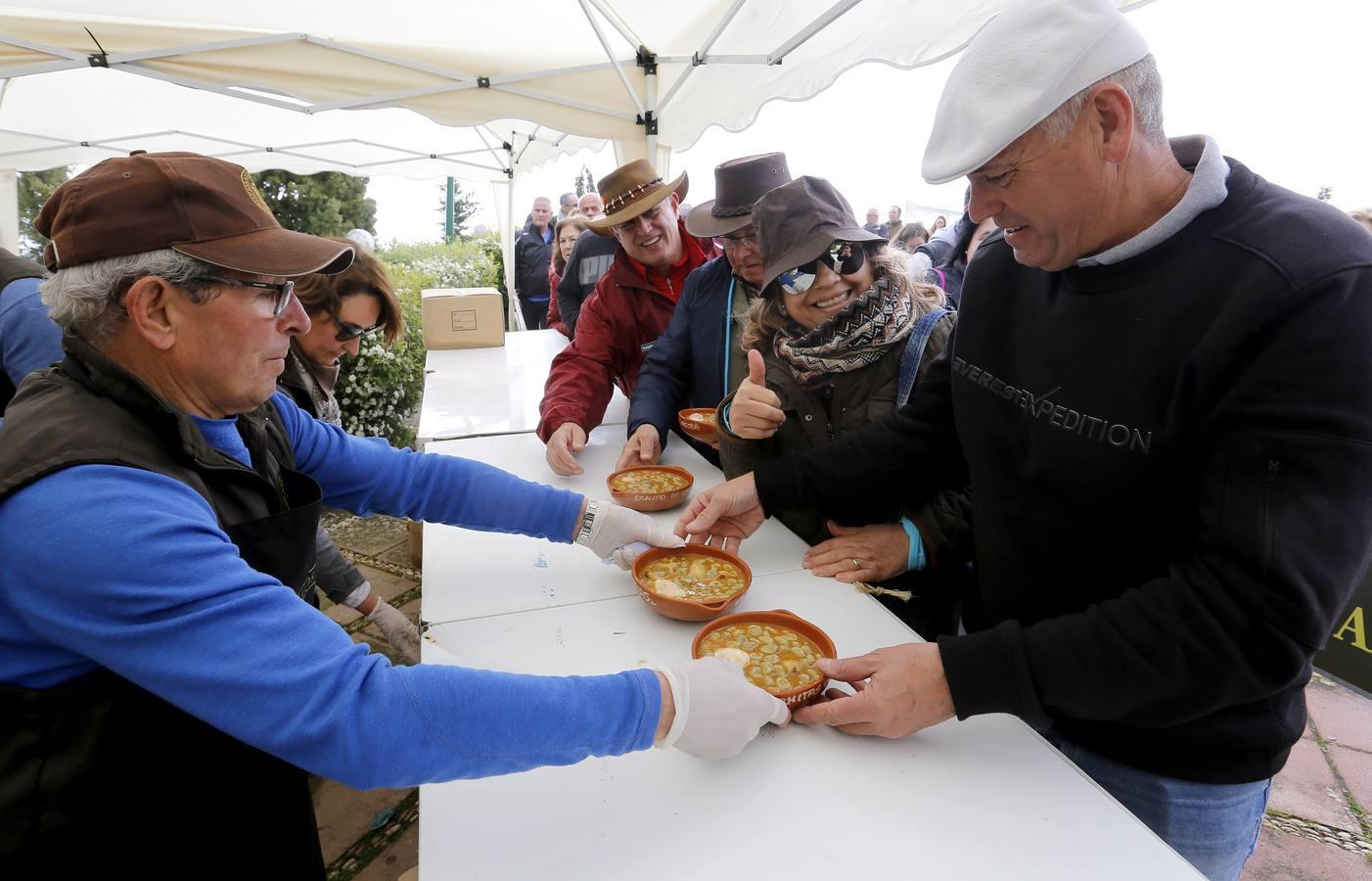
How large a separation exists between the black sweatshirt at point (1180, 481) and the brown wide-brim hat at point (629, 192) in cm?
215

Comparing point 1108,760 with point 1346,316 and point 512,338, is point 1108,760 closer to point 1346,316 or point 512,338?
point 1346,316

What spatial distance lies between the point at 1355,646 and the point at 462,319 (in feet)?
17.3

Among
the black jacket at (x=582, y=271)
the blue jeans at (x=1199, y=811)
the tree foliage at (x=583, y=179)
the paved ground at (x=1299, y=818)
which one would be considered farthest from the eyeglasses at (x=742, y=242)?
the tree foliage at (x=583, y=179)

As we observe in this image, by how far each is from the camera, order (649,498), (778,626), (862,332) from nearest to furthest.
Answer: (778,626) < (862,332) < (649,498)

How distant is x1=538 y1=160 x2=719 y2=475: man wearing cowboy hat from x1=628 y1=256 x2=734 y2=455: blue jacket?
0.85 feet

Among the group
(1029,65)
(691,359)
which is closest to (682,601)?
(1029,65)

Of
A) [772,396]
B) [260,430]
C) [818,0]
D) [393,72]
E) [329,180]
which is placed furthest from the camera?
[329,180]

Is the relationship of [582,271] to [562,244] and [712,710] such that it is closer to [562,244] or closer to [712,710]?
[562,244]

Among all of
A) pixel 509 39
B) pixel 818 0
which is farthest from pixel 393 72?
pixel 818 0

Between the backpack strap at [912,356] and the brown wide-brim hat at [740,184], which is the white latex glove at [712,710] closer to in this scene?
the backpack strap at [912,356]

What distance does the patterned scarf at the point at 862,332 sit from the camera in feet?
6.82

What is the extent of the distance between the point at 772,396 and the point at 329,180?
829 inches

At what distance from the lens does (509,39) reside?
4.95 meters

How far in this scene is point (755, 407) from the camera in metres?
2.10
